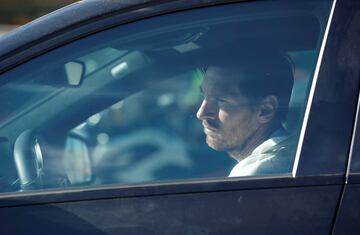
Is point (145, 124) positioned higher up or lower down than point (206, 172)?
higher up

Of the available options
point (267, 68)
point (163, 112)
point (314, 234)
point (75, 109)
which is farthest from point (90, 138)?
point (314, 234)

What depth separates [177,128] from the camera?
1.98 meters

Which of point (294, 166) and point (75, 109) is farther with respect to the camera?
point (75, 109)

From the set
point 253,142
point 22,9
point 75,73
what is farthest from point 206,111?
point 22,9

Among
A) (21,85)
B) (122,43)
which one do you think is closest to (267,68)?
(122,43)

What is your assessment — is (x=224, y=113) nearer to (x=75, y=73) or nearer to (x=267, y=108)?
(x=267, y=108)

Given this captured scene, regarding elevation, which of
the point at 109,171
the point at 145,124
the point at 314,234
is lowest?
the point at 314,234

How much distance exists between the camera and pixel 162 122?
6.51ft

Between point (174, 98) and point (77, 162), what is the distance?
1.13 ft

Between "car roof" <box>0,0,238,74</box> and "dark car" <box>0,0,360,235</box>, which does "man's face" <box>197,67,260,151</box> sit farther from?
"car roof" <box>0,0,238,74</box>

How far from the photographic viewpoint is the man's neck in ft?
6.57

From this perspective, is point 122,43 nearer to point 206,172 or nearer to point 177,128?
point 177,128

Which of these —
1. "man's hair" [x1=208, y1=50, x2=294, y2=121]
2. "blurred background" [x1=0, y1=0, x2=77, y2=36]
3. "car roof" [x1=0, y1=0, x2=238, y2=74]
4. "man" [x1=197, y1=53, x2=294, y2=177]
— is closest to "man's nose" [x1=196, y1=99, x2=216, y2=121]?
"man" [x1=197, y1=53, x2=294, y2=177]

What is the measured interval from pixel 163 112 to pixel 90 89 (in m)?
0.23
